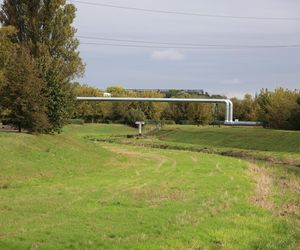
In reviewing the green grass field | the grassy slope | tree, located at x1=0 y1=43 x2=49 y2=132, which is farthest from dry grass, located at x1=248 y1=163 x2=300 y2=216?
the green grass field

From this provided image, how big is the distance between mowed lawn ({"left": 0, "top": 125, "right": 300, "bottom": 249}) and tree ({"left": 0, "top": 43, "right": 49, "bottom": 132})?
12.7 feet

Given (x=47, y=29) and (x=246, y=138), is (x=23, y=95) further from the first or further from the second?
(x=246, y=138)

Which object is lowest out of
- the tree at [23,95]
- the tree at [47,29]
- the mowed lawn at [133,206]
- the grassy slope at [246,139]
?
the grassy slope at [246,139]

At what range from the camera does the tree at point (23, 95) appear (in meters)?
34.8

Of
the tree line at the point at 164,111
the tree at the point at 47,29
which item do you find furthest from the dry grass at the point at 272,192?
the tree line at the point at 164,111

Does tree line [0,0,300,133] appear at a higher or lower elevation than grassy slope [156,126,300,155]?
higher

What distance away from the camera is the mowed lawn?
12078 millimetres

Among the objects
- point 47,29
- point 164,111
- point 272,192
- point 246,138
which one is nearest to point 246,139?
point 246,138

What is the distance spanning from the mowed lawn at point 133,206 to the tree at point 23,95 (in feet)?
12.7

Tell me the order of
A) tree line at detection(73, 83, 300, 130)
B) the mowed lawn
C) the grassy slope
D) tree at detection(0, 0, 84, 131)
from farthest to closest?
tree line at detection(73, 83, 300, 130) → the grassy slope → tree at detection(0, 0, 84, 131) → the mowed lawn

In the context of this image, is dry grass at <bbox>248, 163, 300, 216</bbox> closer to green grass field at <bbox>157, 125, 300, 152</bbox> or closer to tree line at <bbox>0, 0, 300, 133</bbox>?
tree line at <bbox>0, 0, 300, 133</bbox>

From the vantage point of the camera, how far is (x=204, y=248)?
38.1ft

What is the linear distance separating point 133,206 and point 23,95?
19.9 meters

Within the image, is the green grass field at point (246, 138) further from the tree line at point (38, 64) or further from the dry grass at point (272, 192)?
the dry grass at point (272, 192)
